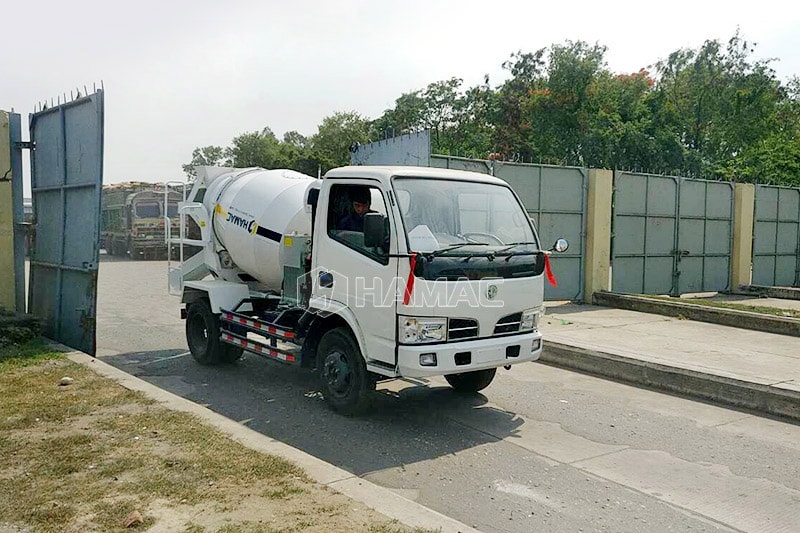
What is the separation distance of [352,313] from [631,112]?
37.2 m

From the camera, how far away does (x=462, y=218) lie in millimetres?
6645

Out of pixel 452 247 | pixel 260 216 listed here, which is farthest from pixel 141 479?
pixel 260 216

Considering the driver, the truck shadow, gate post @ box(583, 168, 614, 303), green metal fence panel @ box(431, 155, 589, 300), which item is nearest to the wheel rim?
the truck shadow

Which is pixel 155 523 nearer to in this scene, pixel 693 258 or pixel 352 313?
pixel 352 313

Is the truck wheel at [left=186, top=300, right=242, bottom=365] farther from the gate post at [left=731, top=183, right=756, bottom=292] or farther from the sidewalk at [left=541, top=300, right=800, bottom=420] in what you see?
the gate post at [left=731, top=183, right=756, bottom=292]

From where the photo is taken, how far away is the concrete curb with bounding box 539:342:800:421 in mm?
7344

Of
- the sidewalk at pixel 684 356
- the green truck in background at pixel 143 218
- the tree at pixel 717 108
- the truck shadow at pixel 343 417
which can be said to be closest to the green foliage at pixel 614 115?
the tree at pixel 717 108

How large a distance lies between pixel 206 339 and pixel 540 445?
4884 mm

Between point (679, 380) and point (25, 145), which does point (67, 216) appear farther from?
point (679, 380)

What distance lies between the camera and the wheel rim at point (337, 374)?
675cm

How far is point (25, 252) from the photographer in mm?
10430

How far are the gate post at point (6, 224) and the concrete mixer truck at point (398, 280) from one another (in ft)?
12.3

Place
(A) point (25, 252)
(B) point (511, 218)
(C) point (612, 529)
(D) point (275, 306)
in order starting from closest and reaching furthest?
(C) point (612, 529)
(B) point (511, 218)
(D) point (275, 306)
(A) point (25, 252)

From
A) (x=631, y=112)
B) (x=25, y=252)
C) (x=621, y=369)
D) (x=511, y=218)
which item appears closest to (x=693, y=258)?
(x=621, y=369)
